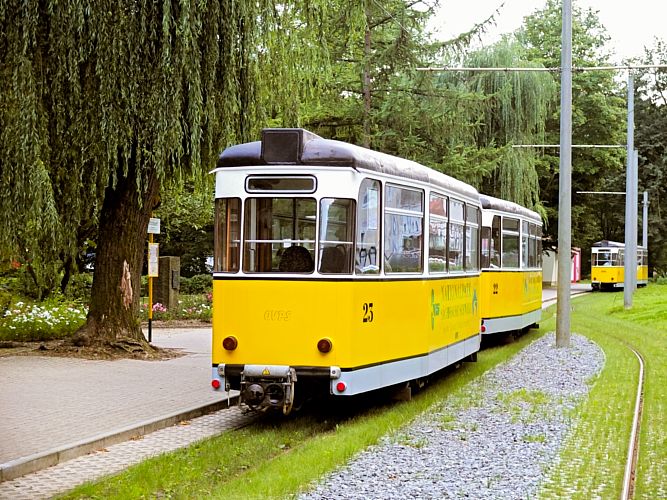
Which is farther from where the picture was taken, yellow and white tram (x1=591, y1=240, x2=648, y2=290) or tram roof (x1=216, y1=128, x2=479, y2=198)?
yellow and white tram (x1=591, y1=240, x2=648, y2=290)

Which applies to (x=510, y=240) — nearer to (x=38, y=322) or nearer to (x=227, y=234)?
(x=38, y=322)

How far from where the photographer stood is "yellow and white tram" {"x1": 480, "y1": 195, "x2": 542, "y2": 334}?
19.7 meters

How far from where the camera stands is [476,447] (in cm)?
959

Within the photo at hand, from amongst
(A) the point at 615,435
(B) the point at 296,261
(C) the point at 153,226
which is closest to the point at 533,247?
(C) the point at 153,226

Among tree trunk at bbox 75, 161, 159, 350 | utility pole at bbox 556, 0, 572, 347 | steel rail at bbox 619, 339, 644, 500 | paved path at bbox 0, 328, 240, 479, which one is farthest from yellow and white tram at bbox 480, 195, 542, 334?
tree trunk at bbox 75, 161, 159, 350

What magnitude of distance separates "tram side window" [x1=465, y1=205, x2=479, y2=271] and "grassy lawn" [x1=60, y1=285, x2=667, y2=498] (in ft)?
6.21

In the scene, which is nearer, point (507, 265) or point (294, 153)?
point (294, 153)

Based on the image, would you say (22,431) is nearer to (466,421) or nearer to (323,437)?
(323,437)

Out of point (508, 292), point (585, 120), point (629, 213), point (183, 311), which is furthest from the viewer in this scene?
point (585, 120)

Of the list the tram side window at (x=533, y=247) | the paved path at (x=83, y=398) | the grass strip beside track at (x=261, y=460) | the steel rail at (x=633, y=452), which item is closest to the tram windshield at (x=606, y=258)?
the tram side window at (x=533, y=247)

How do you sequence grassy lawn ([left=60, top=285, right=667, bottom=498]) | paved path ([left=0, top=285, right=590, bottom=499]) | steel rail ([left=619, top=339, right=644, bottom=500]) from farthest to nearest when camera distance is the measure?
paved path ([left=0, top=285, right=590, bottom=499]) < steel rail ([left=619, top=339, right=644, bottom=500]) < grassy lawn ([left=60, top=285, right=667, bottom=498])

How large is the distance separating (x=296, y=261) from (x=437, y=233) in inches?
122

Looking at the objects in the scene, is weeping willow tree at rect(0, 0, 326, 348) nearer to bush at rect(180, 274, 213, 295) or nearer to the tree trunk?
the tree trunk

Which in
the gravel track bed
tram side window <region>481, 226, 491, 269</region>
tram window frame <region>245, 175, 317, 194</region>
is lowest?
the gravel track bed
